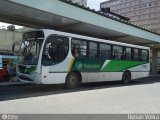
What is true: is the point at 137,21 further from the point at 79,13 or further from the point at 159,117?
the point at 159,117

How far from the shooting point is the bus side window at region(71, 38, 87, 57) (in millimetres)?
13462

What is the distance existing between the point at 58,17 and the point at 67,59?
3867 mm

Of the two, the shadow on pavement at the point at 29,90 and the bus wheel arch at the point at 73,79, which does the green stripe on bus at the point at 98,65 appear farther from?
the shadow on pavement at the point at 29,90

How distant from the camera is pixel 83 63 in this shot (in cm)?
1407

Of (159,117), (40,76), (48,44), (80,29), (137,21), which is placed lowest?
(159,117)

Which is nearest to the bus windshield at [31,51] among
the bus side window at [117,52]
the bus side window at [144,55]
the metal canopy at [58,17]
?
the metal canopy at [58,17]

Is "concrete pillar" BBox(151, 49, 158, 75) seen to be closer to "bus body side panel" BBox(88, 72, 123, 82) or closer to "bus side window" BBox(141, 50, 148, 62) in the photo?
"bus side window" BBox(141, 50, 148, 62)

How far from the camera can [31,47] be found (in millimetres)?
12328

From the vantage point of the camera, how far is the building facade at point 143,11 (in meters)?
105

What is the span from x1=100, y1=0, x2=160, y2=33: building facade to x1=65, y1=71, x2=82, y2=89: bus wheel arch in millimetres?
94948

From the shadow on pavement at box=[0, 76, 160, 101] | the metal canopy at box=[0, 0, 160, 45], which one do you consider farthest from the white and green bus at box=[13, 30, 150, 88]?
the metal canopy at box=[0, 0, 160, 45]

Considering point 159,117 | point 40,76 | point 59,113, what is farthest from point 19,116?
point 40,76

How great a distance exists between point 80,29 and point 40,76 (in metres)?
9.18

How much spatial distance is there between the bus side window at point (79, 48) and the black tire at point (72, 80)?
1.07 m
